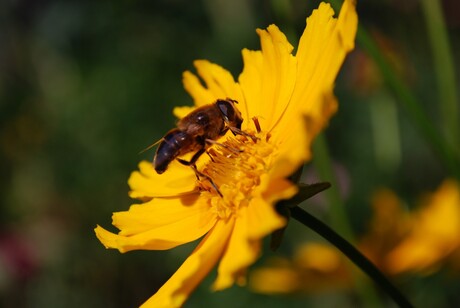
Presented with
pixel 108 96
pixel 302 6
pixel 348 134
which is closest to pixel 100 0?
pixel 108 96

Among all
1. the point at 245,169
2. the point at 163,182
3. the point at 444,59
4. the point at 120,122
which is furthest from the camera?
the point at 120,122

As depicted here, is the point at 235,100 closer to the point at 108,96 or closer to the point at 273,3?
the point at 273,3

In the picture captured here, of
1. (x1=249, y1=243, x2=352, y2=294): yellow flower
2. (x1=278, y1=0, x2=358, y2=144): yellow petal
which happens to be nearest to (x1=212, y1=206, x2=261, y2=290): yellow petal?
(x1=278, y1=0, x2=358, y2=144): yellow petal

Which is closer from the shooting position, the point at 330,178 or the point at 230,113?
the point at 230,113

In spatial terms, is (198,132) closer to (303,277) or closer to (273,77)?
(273,77)

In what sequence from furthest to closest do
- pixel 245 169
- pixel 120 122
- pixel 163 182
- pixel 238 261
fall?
pixel 120 122, pixel 163 182, pixel 245 169, pixel 238 261

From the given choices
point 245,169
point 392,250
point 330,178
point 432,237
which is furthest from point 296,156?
point 392,250

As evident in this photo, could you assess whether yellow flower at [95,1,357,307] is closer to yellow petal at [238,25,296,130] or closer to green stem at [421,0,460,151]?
yellow petal at [238,25,296,130]
